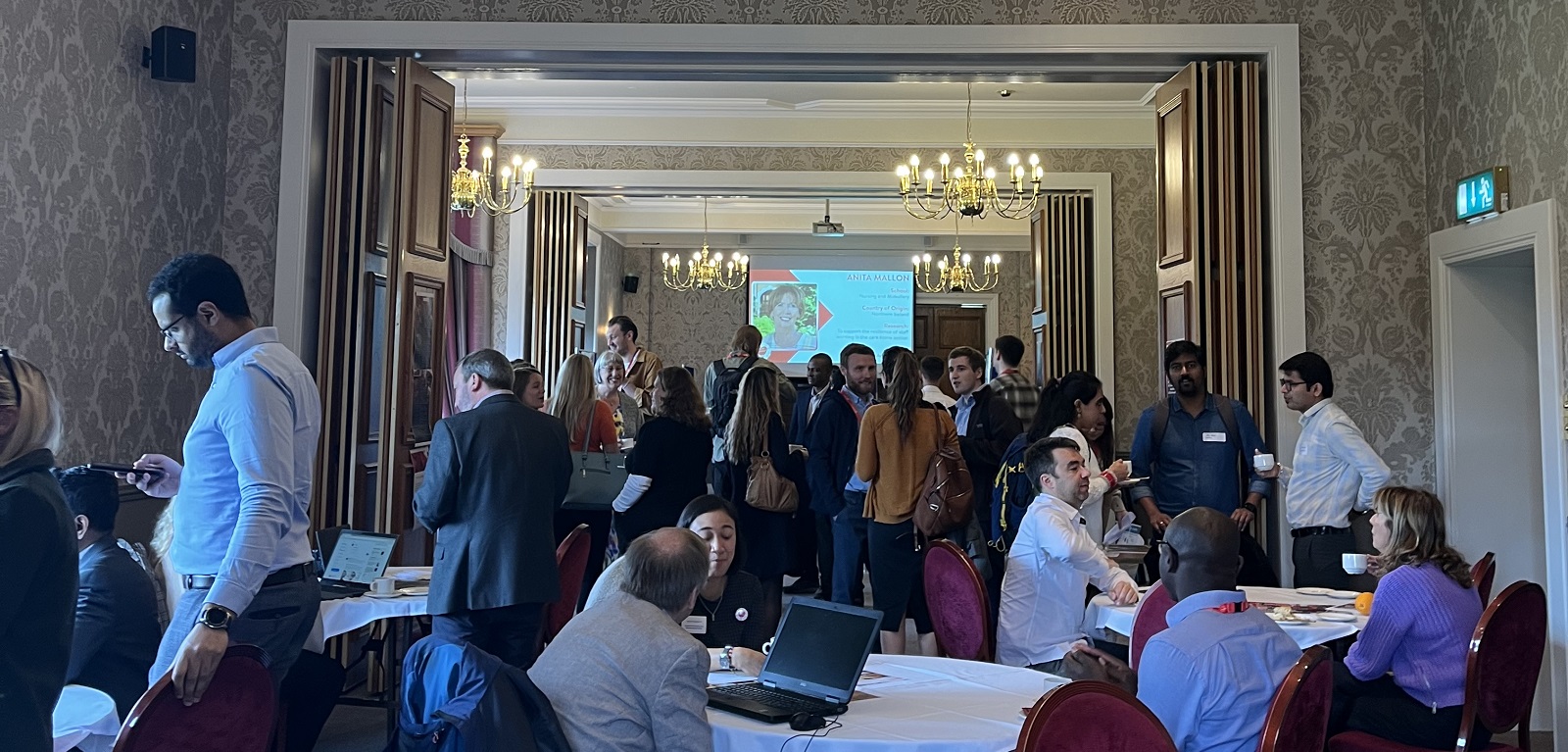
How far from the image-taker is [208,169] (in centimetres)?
544

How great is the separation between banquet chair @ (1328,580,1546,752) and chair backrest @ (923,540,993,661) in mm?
1068

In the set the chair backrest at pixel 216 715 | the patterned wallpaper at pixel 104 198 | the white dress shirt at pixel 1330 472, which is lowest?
the chair backrest at pixel 216 715

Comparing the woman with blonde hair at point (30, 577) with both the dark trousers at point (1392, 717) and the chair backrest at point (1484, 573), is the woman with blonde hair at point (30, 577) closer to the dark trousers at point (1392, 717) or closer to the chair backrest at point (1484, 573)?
the dark trousers at point (1392, 717)

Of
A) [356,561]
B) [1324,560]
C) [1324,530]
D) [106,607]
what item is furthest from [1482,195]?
[106,607]

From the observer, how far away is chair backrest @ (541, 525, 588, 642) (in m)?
4.81

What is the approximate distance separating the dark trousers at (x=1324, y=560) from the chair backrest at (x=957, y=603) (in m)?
1.75

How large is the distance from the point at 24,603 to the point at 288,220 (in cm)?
389

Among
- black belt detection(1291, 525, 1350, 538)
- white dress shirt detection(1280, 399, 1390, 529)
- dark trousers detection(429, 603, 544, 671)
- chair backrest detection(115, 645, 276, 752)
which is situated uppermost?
white dress shirt detection(1280, 399, 1390, 529)

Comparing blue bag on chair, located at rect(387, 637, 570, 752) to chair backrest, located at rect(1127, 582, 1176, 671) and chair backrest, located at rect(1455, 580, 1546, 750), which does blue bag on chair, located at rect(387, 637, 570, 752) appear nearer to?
chair backrest, located at rect(1127, 582, 1176, 671)

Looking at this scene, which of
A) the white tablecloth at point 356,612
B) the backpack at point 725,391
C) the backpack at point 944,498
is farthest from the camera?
the backpack at point 725,391

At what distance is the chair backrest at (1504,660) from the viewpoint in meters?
3.28

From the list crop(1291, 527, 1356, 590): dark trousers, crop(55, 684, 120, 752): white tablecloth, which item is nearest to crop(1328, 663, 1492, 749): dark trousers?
crop(1291, 527, 1356, 590): dark trousers

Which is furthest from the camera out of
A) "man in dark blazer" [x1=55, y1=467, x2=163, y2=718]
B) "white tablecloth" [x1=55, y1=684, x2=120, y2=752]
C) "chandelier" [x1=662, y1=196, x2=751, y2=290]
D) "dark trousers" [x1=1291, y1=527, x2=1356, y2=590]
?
"chandelier" [x1=662, y1=196, x2=751, y2=290]

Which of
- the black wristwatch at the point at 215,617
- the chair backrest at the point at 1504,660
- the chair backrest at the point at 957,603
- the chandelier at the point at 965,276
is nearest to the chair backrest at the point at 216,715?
the black wristwatch at the point at 215,617
